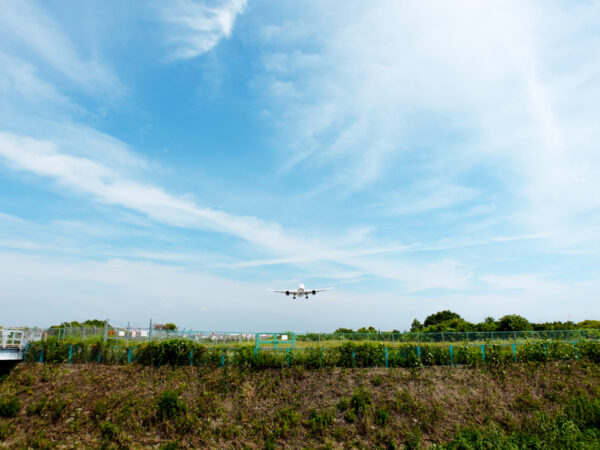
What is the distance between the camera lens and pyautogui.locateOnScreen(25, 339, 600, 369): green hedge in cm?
Result: 2611

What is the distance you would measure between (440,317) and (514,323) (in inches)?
1050

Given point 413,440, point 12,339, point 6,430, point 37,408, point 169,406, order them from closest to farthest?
point 413,440
point 169,406
point 6,430
point 37,408
point 12,339

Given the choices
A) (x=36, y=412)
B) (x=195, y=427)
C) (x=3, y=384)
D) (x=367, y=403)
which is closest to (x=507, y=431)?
→ (x=367, y=403)

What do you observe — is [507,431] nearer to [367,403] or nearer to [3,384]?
[367,403]

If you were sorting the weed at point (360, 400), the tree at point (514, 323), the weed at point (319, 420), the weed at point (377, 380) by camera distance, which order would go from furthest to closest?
the tree at point (514, 323) → the weed at point (377, 380) → the weed at point (360, 400) → the weed at point (319, 420)

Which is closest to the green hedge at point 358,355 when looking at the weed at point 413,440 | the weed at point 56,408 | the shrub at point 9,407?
the weed at point 56,408

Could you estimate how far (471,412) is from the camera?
2131 centimetres

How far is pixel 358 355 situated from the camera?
86.8 feet

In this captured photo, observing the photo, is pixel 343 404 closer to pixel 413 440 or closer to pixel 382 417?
pixel 382 417

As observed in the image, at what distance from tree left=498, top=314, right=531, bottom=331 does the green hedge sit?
852 inches

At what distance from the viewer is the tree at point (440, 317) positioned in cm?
7288

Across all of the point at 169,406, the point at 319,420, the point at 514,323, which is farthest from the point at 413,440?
the point at 514,323

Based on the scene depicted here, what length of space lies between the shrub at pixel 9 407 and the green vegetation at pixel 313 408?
0.06m

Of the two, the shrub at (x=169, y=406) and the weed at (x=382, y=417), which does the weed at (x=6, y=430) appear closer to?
the shrub at (x=169, y=406)
